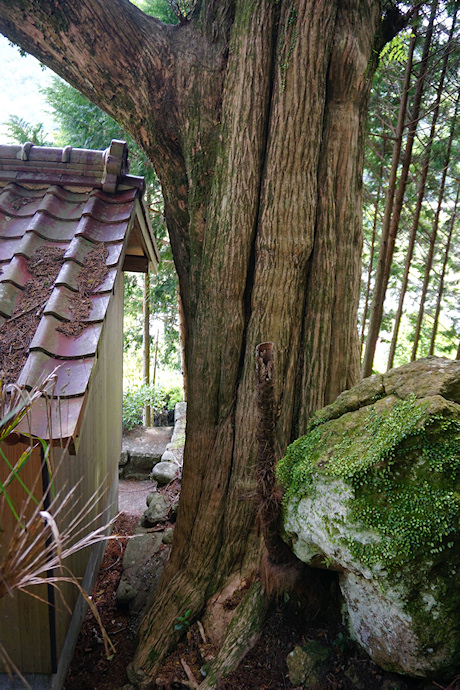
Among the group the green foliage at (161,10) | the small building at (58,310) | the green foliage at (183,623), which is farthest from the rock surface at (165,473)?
the green foliage at (161,10)

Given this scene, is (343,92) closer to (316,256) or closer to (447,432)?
(316,256)

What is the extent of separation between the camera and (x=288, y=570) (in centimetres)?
283

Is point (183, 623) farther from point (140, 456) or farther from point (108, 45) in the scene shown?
point (140, 456)

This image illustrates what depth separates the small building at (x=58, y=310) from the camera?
2.47 m

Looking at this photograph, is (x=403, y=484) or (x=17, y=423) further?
(x=403, y=484)

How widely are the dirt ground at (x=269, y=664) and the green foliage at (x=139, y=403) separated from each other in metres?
6.44

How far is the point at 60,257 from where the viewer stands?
3227mm

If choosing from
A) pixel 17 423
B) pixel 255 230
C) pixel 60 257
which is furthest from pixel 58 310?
pixel 255 230

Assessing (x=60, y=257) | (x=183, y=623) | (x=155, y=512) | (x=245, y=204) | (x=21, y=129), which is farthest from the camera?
(x=21, y=129)

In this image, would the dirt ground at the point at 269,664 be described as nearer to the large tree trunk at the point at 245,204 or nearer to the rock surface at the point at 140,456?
the large tree trunk at the point at 245,204

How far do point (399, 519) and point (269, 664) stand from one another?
4.69 ft

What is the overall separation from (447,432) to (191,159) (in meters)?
3.08

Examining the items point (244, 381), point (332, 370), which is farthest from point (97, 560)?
point (332, 370)

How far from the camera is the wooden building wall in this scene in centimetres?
315
